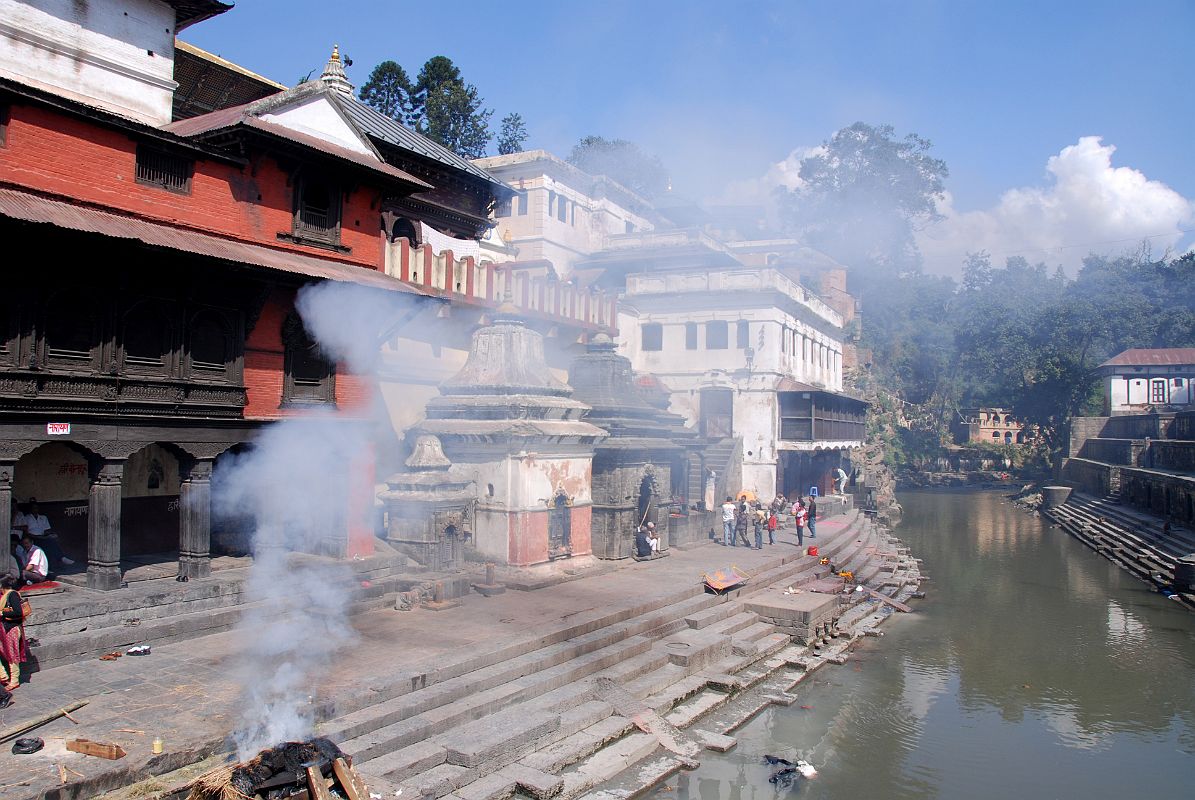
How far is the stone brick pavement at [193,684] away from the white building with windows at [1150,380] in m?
46.9

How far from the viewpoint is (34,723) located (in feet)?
25.0

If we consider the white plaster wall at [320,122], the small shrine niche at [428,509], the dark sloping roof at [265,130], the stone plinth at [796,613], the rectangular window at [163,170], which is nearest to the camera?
the rectangular window at [163,170]

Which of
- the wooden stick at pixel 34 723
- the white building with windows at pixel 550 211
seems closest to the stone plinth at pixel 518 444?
the wooden stick at pixel 34 723

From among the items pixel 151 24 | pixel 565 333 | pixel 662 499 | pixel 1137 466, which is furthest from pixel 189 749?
pixel 1137 466

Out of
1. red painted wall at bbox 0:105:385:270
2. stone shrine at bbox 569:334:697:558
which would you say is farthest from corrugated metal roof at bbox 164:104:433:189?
stone shrine at bbox 569:334:697:558

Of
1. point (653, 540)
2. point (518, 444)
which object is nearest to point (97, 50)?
point (518, 444)

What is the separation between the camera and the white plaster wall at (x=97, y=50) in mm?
12055

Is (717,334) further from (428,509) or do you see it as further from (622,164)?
(622,164)

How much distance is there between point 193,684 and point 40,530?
16.7 feet

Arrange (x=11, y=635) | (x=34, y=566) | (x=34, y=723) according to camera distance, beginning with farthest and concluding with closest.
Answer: (x=34, y=566) < (x=11, y=635) < (x=34, y=723)

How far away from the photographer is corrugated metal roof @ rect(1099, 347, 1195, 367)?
1912 inches

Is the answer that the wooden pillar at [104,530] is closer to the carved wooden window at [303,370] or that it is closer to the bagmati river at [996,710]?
the carved wooden window at [303,370]

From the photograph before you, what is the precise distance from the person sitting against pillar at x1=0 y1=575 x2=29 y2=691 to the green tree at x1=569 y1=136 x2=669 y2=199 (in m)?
54.2

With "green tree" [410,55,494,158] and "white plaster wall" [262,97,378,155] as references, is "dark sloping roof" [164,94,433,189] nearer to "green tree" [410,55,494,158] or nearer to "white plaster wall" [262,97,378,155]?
"white plaster wall" [262,97,378,155]
